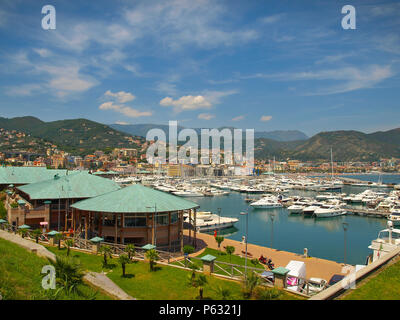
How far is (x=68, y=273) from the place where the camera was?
38.2 ft

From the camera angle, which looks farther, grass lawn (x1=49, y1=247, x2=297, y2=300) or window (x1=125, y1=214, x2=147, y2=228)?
window (x1=125, y1=214, x2=147, y2=228)

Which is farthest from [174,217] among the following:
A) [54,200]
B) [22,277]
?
[22,277]

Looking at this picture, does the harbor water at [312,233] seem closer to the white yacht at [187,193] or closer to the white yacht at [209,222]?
the white yacht at [209,222]

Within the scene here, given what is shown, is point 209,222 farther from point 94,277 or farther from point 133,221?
point 94,277

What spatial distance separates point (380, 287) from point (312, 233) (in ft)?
113

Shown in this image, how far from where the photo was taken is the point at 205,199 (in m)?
83.4

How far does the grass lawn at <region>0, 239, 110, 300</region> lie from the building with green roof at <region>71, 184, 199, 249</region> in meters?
7.47

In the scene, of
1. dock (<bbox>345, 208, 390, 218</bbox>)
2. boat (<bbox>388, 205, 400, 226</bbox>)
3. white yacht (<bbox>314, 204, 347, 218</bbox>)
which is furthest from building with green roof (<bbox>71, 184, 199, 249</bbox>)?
dock (<bbox>345, 208, 390, 218</bbox>)

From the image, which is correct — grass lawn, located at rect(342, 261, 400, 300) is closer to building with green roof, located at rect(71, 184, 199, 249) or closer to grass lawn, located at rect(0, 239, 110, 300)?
grass lawn, located at rect(0, 239, 110, 300)

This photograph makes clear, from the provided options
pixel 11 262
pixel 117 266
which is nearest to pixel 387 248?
pixel 117 266

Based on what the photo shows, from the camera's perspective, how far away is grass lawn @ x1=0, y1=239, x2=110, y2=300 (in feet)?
33.0

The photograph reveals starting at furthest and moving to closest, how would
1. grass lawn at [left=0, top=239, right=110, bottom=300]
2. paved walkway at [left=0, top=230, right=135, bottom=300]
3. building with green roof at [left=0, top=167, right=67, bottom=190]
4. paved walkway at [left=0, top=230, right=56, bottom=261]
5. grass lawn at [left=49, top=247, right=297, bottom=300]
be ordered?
building with green roof at [left=0, top=167, right=67, bottom=190], paved walkway at [left=0, top=230, right=56, bottom=261], grass lawn at [left=49, top=247, right=297, bottom=300], paved walkway at [left=0, top=230, right=135, bottom=300], grass lawn at [left=0, top=239, right=110, bottom=300]

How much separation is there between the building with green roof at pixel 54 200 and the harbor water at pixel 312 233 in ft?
66.3
